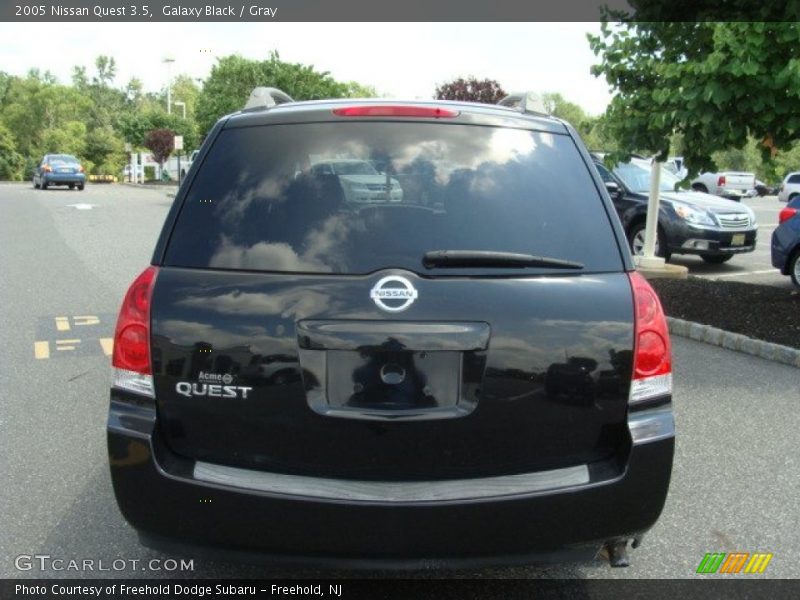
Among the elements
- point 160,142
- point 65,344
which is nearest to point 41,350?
point 65,344

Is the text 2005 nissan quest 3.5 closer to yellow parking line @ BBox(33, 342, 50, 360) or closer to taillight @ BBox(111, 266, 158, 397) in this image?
taillight @ BBox(111, 266, 158, 397)

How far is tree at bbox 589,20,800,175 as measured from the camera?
7.16m

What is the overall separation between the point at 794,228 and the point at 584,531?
9.35m

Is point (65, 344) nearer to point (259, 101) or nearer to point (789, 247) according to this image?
point (259, 101)

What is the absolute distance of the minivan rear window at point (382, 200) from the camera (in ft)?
8.93

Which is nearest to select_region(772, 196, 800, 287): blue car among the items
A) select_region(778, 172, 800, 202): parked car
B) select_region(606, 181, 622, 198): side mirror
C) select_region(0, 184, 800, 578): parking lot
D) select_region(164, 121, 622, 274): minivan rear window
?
select_region(606, 181, 622, 198): side mirror

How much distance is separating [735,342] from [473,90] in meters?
19.0

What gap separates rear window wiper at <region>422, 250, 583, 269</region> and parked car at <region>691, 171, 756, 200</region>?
3459cm

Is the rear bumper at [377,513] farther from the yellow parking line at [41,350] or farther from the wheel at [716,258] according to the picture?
the wheel at [716,258]

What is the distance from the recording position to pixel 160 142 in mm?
46812

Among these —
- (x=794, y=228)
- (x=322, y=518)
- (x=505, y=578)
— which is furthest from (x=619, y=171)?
(x=322, y=518)

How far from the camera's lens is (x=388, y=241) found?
8.89ft

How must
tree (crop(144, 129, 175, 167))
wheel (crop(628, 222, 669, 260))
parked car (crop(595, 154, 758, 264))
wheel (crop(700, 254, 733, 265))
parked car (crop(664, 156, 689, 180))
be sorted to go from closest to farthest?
1. parked car (crop(664, 156, 689, 180))
2. parked car (crop(595, 154, 758, 264))
3. wheel (crop(628, 222, 669, 260))
4. wheel (crop(700, 254, 733, 265))
5. tree (crop(144, 129, 175, 167))

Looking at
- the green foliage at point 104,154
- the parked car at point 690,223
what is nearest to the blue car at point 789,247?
the parked car at point 690,223
